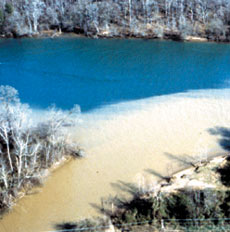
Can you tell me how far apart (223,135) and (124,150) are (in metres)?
9.18

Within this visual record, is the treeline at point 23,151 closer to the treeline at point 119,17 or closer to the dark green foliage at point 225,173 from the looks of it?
the dark green foliage at point 225,173

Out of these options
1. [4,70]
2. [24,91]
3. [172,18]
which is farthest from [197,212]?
[172,18]

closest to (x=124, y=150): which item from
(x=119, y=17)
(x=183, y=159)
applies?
(x=183, y=159)

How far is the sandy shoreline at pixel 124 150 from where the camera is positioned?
17969 mm

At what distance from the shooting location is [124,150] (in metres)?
23.3

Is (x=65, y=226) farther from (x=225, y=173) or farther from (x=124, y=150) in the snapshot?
(x=225, y=173)

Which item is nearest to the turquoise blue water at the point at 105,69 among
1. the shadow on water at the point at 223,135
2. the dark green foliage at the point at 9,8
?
the shadow on water at the point at 223,135

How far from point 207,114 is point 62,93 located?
16796 millimetres

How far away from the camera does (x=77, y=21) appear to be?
61719 millimetres

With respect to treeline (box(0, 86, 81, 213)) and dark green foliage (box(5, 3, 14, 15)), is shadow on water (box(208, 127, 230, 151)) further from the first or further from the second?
dark green foliage (box(5, 3, 14, 15))

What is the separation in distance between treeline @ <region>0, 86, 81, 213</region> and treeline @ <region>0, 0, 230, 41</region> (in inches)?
1615

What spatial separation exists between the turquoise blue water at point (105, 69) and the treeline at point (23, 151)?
26.3 ft

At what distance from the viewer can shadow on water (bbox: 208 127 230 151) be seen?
76.7 ft

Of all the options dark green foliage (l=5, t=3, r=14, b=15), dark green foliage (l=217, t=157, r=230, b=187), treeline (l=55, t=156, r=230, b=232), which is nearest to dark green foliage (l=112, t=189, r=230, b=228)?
treeline (l=55, t=156, r=230, b=232)
